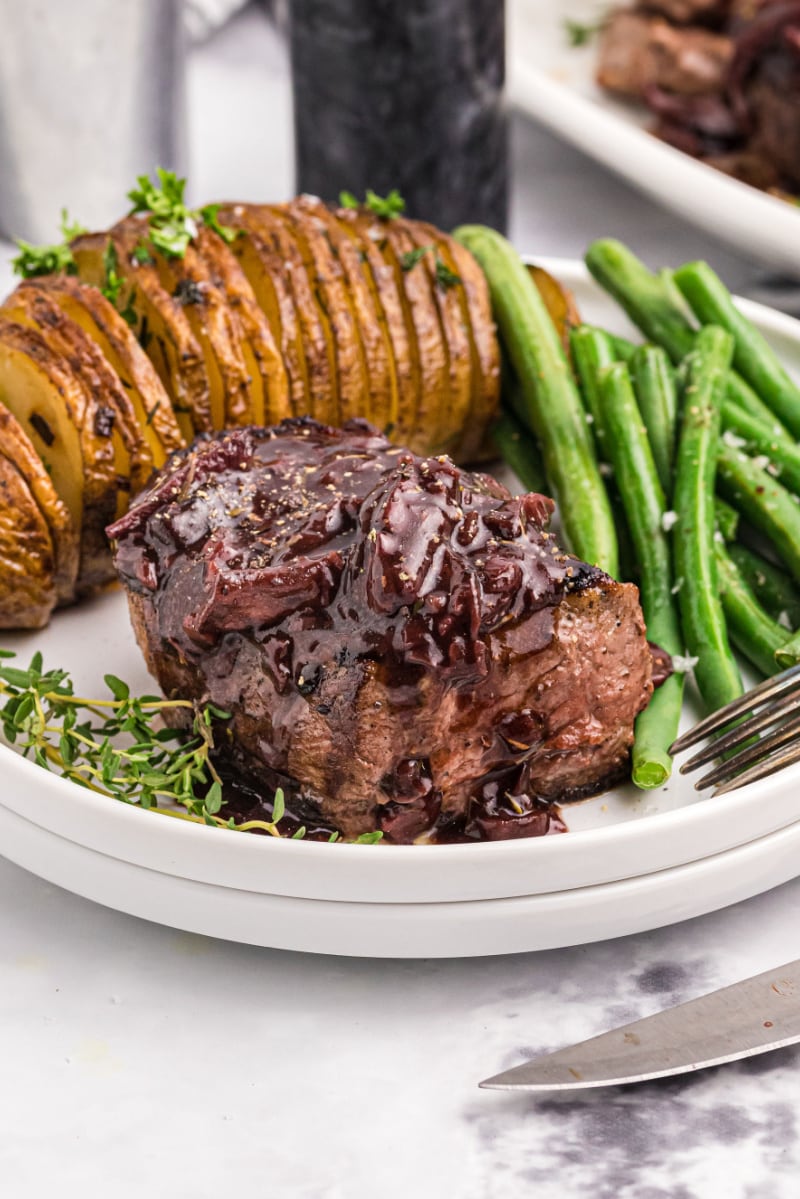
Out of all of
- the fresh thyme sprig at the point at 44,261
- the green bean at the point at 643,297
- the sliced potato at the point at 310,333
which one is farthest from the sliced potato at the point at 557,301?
the fresh thyme sprig at the point at 44,261

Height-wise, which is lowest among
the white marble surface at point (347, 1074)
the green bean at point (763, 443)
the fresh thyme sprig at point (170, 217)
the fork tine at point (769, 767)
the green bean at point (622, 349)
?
the white marble surface at point (347, 1074)

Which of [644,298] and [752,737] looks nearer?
[752,737]

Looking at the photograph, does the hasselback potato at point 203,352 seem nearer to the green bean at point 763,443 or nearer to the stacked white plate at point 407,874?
the green bean at point 763,443

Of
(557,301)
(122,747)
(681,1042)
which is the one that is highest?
(557,301)

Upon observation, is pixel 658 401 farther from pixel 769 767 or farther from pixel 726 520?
pixel 769 767

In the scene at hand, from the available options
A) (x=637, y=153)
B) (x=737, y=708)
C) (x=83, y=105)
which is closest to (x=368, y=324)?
(x=737, y=708)

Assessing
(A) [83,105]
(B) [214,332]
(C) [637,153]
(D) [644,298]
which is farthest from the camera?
(A) [83,105]
